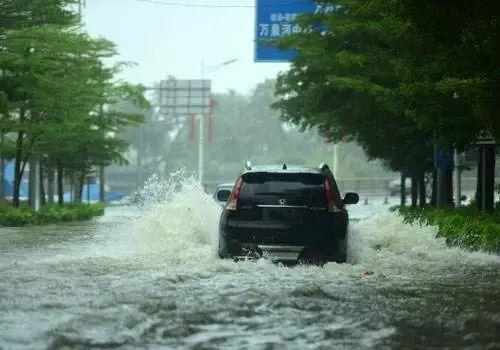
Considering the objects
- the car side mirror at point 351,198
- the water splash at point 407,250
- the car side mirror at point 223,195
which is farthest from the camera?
the car side mirror at point 351,198

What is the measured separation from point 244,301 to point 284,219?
9.51 feet

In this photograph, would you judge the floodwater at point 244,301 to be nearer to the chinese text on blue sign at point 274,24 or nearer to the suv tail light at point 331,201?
the suv tail light at point 331,201

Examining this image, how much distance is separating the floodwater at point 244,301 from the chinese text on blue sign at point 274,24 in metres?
15.4

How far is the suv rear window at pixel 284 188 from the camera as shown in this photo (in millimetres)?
12062

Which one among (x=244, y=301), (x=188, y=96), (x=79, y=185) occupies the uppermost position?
(x=188, y=96)

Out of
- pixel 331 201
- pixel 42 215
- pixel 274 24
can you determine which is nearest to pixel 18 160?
pixel 42 215

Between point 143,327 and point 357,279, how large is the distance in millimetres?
4096

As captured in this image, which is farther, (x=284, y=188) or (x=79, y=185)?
(x=79, y=185)

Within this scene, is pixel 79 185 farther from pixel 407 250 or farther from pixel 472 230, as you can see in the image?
pixel 472 230

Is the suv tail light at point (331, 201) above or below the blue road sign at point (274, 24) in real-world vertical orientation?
below

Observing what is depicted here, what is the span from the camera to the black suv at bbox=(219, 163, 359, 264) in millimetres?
11859

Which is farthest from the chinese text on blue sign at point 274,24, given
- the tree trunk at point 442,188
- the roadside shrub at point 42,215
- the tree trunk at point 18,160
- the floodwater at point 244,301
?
the floodwater at point 244,301

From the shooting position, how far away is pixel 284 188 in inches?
480

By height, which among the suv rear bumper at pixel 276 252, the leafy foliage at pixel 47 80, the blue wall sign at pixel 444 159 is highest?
the leafy foliage at pixel 47 80
